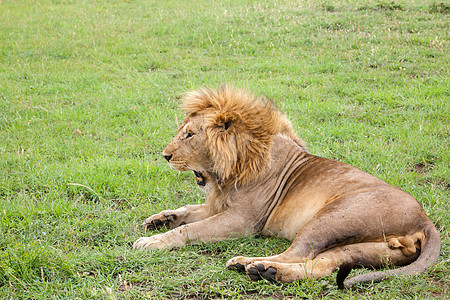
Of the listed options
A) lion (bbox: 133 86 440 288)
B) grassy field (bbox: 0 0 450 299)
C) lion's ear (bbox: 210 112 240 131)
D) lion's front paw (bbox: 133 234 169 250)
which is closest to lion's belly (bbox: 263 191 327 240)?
lion (bbox: 133 86 440 288)

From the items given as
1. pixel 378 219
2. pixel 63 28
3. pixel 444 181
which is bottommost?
pixel 444 181

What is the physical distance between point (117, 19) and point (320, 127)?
7209mm

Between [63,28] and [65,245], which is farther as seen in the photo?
[63,28]

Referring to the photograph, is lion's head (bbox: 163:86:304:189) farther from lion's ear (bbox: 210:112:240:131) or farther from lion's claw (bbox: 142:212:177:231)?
lion's claw (bbox: 142:212:177:231)

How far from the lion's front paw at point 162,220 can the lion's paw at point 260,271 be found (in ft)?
3.79

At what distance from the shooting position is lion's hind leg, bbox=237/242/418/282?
3.08 metres

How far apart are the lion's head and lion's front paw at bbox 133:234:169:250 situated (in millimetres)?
639

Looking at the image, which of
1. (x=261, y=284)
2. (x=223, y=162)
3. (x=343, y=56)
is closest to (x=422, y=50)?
(x=343, y=56)

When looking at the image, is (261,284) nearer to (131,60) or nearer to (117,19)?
(131,60)

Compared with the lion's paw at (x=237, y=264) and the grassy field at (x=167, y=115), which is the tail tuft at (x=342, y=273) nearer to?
the grassy field at (x=167, y=115)

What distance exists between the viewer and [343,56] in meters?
8.56

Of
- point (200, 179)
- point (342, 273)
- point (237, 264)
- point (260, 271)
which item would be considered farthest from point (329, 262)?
point (200, 179)

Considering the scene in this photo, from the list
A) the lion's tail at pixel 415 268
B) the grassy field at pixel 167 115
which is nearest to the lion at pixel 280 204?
the lion's tail at pixel 415 268

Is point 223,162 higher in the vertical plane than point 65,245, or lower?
higher
